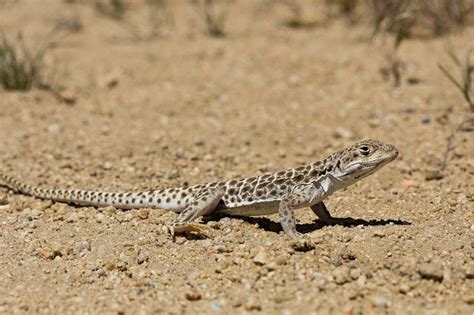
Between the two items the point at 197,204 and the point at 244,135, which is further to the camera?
the point at 244,135

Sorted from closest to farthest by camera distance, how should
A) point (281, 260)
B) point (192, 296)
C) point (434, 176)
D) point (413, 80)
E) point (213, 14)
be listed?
1. point (192, 296)
2. point (281, 260)
3. point (434, 176)
4. point (413, 80)
5. point (213, 14)

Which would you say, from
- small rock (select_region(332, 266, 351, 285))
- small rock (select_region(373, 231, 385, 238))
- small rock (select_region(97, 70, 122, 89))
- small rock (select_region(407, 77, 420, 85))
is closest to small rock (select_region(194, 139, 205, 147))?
small rock (select_region(97, 70, 122, 89))

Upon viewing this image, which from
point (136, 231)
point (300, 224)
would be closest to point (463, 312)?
point (300, 224)

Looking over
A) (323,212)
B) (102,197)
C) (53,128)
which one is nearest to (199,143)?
(53,128)

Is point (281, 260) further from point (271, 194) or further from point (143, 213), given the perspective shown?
point (143, 213)

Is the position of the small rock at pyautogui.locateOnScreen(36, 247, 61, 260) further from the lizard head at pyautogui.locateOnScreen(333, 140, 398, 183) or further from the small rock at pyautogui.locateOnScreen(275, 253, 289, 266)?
the lizard head at pyautogui.locateOnScreen(333, 140, 398, 183)

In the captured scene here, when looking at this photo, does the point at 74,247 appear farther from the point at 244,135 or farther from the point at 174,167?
the point at 244,135
